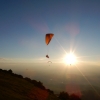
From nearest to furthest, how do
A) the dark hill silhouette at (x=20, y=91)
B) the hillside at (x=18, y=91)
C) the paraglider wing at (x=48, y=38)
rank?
the hillside at (x=18, y=91)
the dark hill silhouette at (x=20, y=91)
the paraglider wing at (x=48, y=38)

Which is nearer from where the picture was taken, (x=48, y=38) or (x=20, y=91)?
(x=20, y=91)

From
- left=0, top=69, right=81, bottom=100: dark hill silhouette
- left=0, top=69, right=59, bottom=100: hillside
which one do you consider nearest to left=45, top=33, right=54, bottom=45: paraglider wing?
left=0, top=69, right=81, bottom=100: dark hill silhouette

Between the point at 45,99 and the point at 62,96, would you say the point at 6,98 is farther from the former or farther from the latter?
the point at 62,96

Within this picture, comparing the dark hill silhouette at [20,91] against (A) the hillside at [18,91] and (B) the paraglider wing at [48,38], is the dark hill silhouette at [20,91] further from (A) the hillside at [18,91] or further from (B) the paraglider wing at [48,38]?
(B) the paraglider wing at [48,38]

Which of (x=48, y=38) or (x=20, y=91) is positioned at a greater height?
(x=48, y=38)

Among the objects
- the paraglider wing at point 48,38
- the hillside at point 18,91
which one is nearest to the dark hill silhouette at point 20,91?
the hillside at point 18,91

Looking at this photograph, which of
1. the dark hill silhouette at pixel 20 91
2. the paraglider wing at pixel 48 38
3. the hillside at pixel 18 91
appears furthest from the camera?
the paraglider wing at pixel 48 38

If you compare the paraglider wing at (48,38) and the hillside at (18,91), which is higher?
the paraglider wing at (48,38)

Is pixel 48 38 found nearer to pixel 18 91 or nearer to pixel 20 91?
pixel 20 91

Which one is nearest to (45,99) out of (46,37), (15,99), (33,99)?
(33,99)

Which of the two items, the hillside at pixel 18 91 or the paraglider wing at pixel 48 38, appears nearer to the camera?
the hillside at pixel 18 91

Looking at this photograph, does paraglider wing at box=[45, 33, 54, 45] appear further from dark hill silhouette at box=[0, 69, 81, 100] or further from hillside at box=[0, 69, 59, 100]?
hillside at box=[0, 69, 59, 100]

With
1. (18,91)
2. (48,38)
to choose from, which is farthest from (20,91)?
(48,38)
